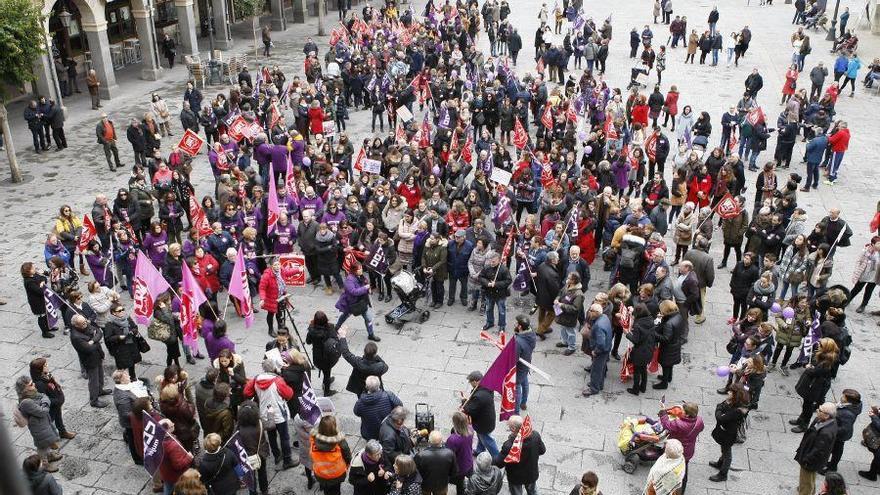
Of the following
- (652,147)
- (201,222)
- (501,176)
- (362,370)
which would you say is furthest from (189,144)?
(652,147)

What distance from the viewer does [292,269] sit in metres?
13.4

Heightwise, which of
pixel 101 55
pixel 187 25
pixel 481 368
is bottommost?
pixel 481 368

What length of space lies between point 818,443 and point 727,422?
1053mm

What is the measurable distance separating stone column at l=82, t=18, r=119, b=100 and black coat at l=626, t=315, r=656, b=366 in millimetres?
22726

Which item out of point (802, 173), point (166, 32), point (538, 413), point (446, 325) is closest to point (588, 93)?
point (802, 173)

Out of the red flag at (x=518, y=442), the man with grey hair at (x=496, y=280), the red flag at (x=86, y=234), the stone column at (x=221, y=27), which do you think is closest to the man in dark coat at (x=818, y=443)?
the red flag at (x=518, y=442)

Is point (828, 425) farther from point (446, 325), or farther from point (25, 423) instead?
point (25, 423)

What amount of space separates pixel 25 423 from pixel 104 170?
42.4 feet

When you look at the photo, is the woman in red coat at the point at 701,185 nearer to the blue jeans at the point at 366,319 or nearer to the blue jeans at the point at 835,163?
the blue jeans at the point at 835,163

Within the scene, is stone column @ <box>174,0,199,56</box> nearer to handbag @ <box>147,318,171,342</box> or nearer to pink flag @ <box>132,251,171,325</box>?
pink flag @ <box>132,251,171,325</box>

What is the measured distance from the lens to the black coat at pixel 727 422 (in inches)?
375

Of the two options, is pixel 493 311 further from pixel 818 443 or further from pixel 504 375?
pixel 818 443

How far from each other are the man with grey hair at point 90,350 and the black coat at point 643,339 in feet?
25.7

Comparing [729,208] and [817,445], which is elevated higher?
[729,208]
